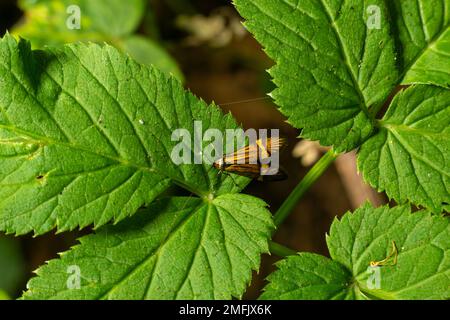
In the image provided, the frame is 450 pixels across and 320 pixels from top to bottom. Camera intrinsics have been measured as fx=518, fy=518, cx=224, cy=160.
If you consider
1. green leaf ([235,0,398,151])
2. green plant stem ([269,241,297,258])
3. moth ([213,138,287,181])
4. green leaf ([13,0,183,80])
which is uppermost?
green leaf ([13,0,183,80])

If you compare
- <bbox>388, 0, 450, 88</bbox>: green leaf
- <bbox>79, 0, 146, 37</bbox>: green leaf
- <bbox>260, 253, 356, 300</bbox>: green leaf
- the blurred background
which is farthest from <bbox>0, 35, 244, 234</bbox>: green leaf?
<bbox>79, 0, 146, 37</bbox>: green leaf

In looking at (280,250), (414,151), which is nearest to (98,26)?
(280,250)

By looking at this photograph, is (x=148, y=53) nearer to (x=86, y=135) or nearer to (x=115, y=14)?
(x=115, y=14)

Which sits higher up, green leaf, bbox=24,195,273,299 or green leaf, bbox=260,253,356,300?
green leaf, bbox=24,195,273,299

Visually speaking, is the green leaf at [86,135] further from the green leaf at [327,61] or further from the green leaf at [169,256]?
the green leaf at [327,61]

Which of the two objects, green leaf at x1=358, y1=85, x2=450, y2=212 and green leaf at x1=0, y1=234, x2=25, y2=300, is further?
green leaf at x1=0, y1=234, x2=25, y2=300

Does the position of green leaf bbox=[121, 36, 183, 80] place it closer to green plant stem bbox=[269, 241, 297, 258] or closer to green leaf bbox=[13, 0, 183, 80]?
green leaf bbox=[13, 0, 183, 80]

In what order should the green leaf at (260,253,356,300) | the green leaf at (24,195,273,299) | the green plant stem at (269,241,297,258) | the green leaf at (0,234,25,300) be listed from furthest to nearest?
the green leaf at (0,234,25,300) < the green plant stem at (269,241,297,258) < the green leaf at (260,253,356,300) < the green leaf at (24,195,273,299)

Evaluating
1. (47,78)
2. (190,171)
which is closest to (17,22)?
(47,78)
